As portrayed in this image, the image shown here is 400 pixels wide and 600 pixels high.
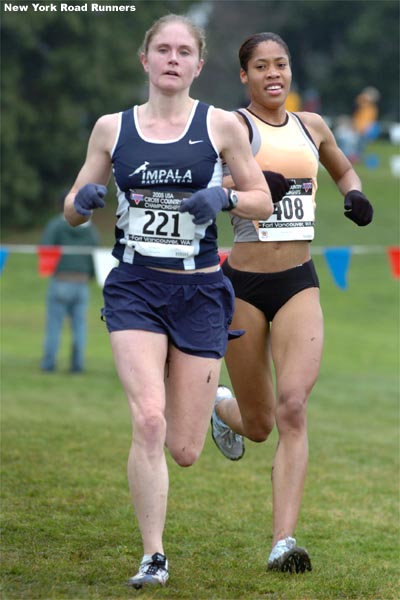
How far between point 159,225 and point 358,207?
1459mm

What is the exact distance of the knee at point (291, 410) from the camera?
583 cm

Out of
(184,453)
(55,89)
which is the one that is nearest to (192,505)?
(184,453)

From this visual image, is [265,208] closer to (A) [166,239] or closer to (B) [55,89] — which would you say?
(A) [166,239]

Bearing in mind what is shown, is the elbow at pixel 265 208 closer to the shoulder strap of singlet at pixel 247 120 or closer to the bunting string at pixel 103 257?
the shoulder strap of singlet at pixel 247 120

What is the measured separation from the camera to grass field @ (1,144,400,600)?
5.38 m

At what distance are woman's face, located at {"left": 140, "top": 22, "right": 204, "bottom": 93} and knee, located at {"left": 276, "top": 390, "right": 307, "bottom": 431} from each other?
1.51m

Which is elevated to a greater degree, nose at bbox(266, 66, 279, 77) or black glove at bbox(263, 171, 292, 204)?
nose at bbox(266, 66, 279, 77)

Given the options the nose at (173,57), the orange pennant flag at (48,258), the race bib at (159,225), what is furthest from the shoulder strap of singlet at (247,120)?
the orange pennant flag at (48,258)

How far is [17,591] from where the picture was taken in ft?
16.5

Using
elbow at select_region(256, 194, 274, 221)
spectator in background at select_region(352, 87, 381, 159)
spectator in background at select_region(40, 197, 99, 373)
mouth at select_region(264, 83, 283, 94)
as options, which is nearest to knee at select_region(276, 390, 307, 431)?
elbow at select_region(256, 194, 274, 221)

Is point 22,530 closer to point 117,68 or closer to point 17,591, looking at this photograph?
point 17,591

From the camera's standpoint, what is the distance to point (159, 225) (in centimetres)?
525

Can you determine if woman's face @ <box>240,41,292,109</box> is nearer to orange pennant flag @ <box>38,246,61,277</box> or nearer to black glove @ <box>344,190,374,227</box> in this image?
black glove @ <box>344,190,374,227</box>

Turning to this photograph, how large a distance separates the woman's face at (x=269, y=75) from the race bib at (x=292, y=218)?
1.40 ft
